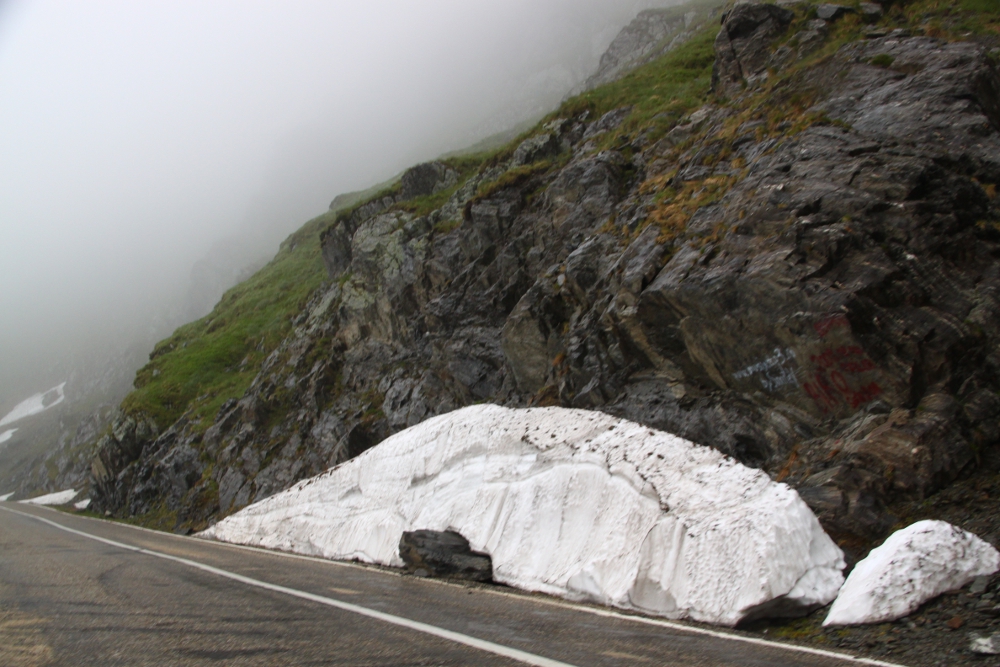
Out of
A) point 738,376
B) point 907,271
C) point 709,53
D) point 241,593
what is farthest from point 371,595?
point 709,53

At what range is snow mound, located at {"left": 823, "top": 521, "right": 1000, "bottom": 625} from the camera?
18.3ft

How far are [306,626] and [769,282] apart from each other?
8.53 meters

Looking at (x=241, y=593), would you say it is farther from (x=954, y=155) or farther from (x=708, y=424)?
(x=954, y=155)

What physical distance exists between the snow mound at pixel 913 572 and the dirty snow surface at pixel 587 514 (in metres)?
0.55

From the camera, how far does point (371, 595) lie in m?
7.87

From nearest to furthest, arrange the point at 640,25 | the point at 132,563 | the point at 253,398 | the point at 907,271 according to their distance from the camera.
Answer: the point at 907,271
the point at 132,563
the point at 253,398
the point at 640,25

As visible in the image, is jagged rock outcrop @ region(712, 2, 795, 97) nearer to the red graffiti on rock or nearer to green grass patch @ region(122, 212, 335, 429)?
the red graffiti on rock

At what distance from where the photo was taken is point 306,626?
585 cm

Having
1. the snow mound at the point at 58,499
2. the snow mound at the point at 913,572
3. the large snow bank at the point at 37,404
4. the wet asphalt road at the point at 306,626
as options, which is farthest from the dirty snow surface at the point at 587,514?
the large snow bank at the point at 37,404

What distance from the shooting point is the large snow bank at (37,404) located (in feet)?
358

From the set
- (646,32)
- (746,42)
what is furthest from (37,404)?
(746,42)

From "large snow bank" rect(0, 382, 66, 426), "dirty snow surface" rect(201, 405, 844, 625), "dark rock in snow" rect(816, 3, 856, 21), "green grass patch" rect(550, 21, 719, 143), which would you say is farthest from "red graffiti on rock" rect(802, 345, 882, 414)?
"large snow bank" rect(0, 382, 66, 426)

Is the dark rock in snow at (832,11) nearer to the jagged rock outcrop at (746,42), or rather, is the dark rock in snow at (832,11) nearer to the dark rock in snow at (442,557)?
the jagged rock outcrop at (746,42)

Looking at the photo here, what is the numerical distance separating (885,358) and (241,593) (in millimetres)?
10190
